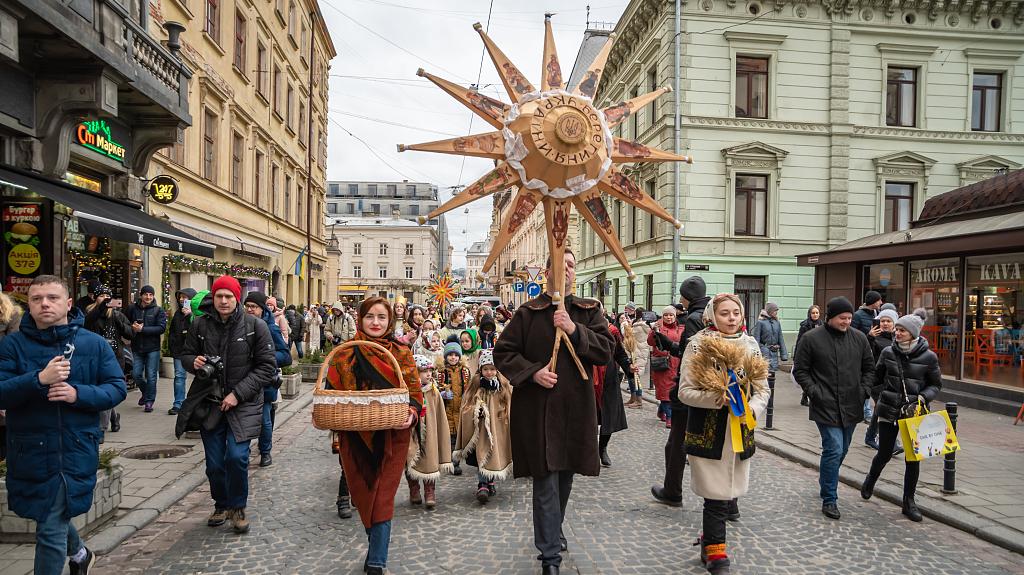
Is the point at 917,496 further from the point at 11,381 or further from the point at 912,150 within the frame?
the point at 912,150

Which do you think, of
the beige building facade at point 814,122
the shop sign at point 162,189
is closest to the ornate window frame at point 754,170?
the beige building facade at point 814,122

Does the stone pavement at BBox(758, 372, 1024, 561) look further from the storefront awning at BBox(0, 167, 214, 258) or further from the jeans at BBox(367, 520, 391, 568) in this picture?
the storefront awning at BBox(0, 167, 214, 258)

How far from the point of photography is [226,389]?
4.94 m

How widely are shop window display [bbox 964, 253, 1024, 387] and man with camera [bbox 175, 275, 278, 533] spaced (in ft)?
43.4

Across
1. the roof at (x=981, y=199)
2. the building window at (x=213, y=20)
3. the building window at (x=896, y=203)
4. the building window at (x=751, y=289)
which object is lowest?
the building window at (x=751, y=289)

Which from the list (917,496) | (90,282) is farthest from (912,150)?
(90,282)

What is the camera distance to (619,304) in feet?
90.5

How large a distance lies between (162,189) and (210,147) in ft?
18.1

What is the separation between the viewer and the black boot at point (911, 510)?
5.52m

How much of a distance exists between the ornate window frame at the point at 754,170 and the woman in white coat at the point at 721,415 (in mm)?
18554

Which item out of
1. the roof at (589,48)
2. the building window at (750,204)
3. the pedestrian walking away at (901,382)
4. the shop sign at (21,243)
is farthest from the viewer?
the roof at (589,48)

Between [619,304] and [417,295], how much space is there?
53923 mm

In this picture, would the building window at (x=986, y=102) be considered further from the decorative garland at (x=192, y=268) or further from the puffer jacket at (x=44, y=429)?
the puffer jacket at (x=44, y=429)

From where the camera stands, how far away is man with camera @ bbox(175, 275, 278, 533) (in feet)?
16.0
